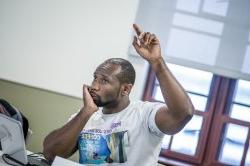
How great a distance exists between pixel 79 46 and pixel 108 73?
3.50ft

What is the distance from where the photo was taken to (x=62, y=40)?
2.90 m

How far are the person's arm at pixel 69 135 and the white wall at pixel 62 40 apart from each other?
42.4 inches

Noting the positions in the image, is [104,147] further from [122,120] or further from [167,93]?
[167,93]

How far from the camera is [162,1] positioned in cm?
278

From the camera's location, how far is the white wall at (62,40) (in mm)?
2818

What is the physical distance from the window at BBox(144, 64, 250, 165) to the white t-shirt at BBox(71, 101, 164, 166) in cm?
113

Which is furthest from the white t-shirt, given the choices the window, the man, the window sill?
the window

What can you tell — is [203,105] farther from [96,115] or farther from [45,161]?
[45,161]

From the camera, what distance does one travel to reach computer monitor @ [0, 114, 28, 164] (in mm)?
1539

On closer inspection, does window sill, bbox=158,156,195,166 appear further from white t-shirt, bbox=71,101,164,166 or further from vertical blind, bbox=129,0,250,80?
white t-shirt, bbox=71,101,164,166

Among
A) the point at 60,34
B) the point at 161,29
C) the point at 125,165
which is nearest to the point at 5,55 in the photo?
the point at 60,34

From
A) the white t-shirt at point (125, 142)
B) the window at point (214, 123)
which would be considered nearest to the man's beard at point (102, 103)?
the white t-shirt at point (125, 142)

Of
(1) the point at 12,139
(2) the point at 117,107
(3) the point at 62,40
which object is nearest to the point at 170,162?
(2) the point at 117,107

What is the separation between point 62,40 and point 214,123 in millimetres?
1488
